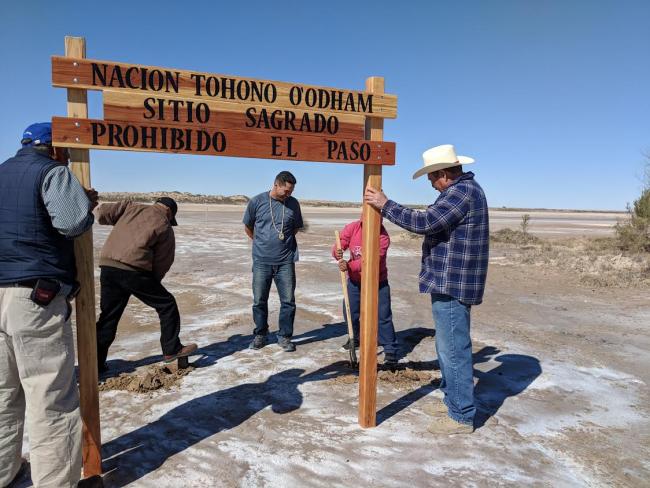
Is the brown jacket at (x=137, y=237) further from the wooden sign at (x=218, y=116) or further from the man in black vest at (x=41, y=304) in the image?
the man in black vest at (x=41, y=304)

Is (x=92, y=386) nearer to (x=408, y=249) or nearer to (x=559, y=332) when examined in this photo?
(x=559, y=332)

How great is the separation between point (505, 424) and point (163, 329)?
10.7 ft

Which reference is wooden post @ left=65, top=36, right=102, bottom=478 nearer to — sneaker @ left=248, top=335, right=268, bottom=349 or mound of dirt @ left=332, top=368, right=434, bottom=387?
mound of dirt @ left=332, top=368, right=434, bottom=387

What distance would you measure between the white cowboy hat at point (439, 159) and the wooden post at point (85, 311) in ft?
7.80

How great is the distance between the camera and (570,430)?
3832mm

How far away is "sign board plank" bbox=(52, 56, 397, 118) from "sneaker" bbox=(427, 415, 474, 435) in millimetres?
2394

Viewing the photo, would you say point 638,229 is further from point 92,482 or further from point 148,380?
point 92,482

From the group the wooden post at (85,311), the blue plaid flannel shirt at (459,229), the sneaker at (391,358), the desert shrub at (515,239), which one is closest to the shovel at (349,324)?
the sneaker at (391,358)

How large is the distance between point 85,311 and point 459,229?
2595 millimetres

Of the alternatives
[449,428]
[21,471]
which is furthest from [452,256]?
[21,471]

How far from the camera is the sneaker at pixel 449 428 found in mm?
3645

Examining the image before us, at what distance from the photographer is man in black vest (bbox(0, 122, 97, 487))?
8.23ft

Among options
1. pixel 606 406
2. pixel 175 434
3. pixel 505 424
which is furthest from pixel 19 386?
pixel 606 406

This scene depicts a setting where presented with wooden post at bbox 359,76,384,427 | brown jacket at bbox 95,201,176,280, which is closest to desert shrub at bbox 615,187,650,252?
wooden post at bbox 359,76,384,427
